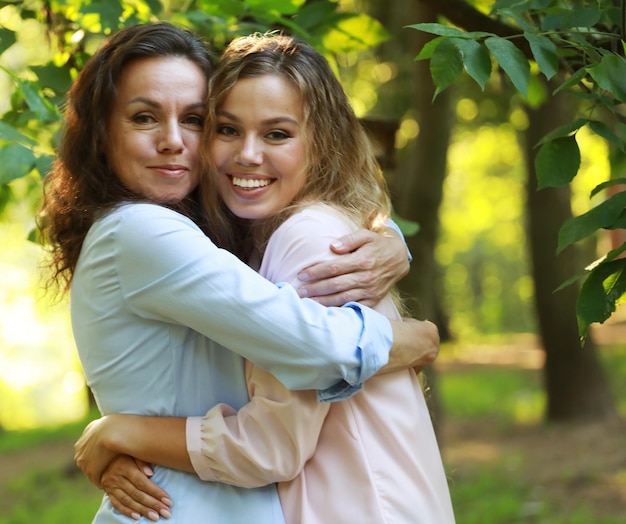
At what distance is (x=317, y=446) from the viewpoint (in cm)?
221

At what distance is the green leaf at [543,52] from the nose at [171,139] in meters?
0.96

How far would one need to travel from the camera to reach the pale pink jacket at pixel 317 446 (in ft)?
6.92

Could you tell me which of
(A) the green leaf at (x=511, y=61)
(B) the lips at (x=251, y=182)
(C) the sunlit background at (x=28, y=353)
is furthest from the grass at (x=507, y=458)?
(C) the sunlit background at (x=28, y=353)

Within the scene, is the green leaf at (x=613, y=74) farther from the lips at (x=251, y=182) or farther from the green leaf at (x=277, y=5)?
the green leaf at (x=277, y=5)

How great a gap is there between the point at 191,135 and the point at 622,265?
121 centimetres

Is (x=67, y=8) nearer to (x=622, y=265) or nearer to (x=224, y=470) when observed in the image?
(x=224, y=470)

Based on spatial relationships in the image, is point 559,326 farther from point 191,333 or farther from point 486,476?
point 191,333

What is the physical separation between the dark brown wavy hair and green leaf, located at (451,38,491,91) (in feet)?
2.61

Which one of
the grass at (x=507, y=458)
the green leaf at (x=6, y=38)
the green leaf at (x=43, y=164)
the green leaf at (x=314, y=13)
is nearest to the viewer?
the green leaf at (x=43, y=164)

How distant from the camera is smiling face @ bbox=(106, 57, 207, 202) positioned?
242 cm

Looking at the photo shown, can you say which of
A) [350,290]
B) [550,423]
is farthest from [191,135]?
[550,423]

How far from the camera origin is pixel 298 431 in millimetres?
2090

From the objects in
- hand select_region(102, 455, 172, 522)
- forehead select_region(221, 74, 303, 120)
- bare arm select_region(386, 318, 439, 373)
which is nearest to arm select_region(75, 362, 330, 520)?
hand select_region(102, 455, 172, 522)

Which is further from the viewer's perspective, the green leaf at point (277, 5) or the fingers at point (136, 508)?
the green leaf at point (277, 5)
